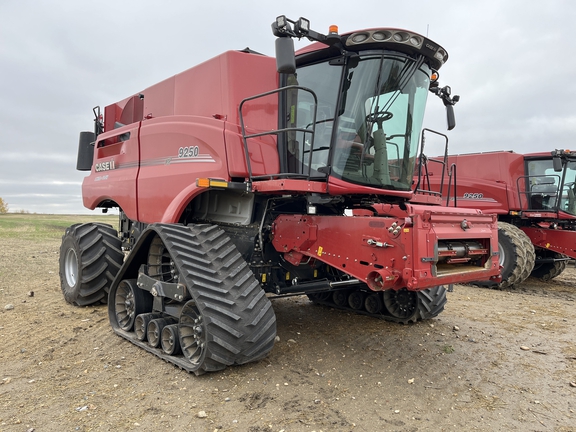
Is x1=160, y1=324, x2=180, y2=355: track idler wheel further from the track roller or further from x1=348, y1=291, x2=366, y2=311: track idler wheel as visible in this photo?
x1=348, y1=291, x2=366, y2=311: track idler wheel

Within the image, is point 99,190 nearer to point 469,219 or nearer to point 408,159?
point 408,159

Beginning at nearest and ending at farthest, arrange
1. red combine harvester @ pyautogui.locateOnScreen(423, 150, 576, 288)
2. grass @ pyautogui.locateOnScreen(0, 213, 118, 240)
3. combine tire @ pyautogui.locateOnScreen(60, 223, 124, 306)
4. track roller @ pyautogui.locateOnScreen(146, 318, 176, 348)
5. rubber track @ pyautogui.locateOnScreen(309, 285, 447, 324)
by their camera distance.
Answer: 1. track roller @ pyautogui.locateOnScreen(146, 318, 176, 348)
2. rubber track @ pyautogui.locateOnScreen(309, 285, 447, 324)
3. combine tire @ pyautogui.locateOnScreen(60, 223, 124, 306)
4. red combine harvester @ pyautogui.locateOnScreen(423, 150, 576, 288)
5. grass @ pyautogui.locateOnScreen(0, 213, 118, 240)

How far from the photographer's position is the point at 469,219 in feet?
14.0

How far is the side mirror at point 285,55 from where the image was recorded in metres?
3.71

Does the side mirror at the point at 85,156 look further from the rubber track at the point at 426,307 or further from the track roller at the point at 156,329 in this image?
the rubber track at the point at 426,307

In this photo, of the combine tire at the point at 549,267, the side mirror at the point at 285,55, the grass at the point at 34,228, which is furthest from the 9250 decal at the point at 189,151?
the combine tire at the point at 549,267

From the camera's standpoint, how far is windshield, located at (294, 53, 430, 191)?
4.32 meters

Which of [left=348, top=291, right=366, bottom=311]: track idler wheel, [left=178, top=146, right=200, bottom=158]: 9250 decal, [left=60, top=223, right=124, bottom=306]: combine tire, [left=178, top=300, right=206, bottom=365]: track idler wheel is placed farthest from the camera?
[left=60, top=223, right=124, bottom=306]: combine tire

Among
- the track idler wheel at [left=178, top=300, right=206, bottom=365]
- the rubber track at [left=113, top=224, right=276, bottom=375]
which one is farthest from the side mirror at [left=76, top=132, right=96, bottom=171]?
the track idler wheel at [left=178, top=300, right=206, bottom=365]

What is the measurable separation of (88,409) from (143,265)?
1.91 m

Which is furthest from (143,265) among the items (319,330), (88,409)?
(319,330)

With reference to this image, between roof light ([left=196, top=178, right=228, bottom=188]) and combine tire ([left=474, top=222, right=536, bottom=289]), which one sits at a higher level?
roof light ([left=196, top=178, right=228, bottom=188])

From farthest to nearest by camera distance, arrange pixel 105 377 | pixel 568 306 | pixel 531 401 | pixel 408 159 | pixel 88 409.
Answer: pixel 568 306 → pixel 408 159 → pixel 105 377 → pixel 531 401 → pixel 88 409

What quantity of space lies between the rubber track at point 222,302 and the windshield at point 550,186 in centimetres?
899
